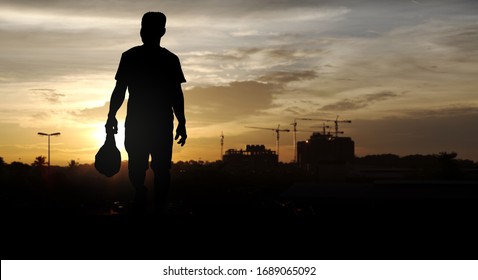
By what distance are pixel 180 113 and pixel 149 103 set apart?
0.79 m

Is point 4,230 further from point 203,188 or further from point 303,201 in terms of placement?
point 203,188

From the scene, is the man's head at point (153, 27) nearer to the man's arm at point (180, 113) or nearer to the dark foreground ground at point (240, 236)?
the man's arm at point (180, 113)

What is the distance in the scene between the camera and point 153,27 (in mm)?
13289

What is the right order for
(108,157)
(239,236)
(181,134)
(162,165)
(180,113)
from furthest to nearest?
(181,134) → (180,113) → (108,157) → (162,165) → (239,236)

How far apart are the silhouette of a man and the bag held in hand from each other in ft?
0.80

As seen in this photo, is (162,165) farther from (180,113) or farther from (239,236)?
(239,236)

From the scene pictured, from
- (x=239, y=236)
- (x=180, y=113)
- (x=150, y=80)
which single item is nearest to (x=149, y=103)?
(x=150, y=80)

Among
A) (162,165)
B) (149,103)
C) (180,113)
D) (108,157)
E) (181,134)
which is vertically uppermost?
(149,103)

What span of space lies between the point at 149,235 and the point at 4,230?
3384 mm

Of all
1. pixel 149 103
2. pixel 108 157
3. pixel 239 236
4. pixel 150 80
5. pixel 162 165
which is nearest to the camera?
pixel 239 236

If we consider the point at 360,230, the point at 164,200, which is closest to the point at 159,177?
the point at 164,200

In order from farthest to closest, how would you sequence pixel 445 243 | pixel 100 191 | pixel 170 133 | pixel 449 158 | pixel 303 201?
pixel 449 158 < pixel 100 191 < pixel 303 201 < pixel 170 133 < pixel 445 243

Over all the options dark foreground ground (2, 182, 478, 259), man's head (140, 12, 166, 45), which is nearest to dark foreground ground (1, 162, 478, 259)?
dark foreground ground (2, 182, 478, 259)

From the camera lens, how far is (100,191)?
163 metres
